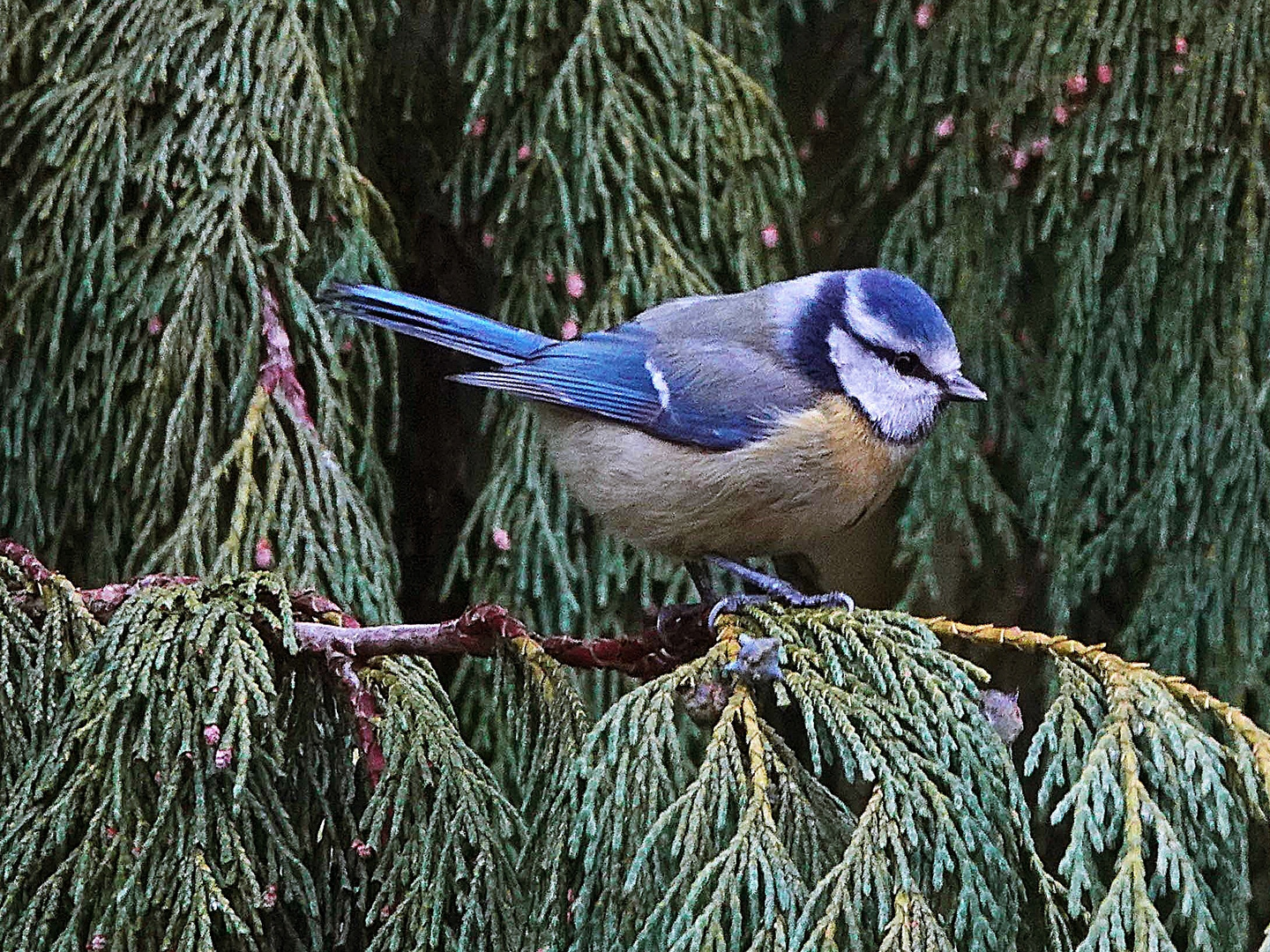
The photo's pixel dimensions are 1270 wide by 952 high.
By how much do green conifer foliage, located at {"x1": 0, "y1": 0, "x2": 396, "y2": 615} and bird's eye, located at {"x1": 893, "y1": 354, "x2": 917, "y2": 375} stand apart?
2.49 feet

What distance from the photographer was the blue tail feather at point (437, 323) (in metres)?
2.10

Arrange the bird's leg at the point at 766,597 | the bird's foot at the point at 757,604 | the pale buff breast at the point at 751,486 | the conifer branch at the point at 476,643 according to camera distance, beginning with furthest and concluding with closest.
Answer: the pale buff breast at the point at 751,486
the bird's leg at the point at 766,597
the conifer branch at the point at 476,643
the bird's foot at the point at 757,604

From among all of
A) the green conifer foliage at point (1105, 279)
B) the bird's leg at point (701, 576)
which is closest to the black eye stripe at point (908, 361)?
the green conifer foliage at point (1105, 279)

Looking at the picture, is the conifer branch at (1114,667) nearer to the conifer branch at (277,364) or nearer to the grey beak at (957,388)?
the grey beak at (957,388)

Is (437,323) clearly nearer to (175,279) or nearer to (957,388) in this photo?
(175,279)

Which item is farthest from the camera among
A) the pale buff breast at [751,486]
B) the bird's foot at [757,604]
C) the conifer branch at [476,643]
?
the pale buff breast at [751,486]

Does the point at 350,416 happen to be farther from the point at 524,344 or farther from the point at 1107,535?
the point at 1107,535

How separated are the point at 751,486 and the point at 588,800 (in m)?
0.78

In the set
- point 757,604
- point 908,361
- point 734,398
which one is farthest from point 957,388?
point 757,604

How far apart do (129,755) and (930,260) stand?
4.91 ft

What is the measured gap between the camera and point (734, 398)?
84.3 inches

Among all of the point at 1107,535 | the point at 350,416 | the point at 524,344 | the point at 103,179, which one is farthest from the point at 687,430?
the point at 103,179

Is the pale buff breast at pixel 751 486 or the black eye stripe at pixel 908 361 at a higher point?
the black eye stripe at pixel 908 361

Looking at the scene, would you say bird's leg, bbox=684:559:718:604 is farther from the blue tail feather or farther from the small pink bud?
the small pink bud
